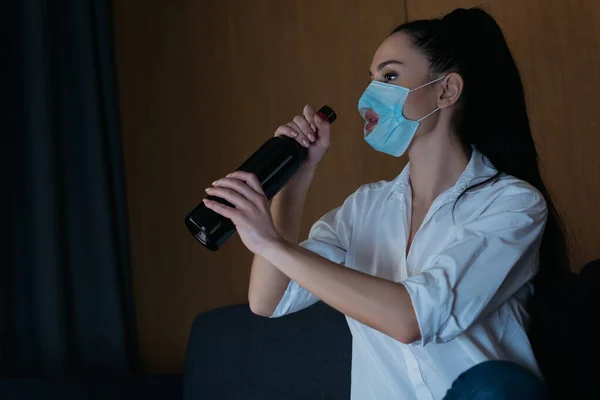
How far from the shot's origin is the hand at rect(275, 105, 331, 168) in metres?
1.12

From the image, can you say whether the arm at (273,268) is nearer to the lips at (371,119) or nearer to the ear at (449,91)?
the lips at (371,119)

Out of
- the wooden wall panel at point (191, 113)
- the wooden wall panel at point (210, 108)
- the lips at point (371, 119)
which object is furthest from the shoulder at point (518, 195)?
the wooden wall panel at point (191, 113)

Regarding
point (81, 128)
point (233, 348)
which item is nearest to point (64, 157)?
point (81, 128)

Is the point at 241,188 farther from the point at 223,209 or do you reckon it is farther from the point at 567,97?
the point at 567,97

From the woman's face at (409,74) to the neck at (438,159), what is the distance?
27 mm

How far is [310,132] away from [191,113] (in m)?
0.93

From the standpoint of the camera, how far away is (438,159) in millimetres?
1249

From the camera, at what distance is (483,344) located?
1.09 m

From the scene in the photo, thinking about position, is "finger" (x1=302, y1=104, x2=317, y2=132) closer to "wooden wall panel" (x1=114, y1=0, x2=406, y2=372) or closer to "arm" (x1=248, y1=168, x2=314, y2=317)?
"arm" (x1=248, y1=168, x2=314, y2=317)

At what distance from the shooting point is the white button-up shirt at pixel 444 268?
97cm

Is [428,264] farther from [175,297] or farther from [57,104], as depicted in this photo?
[57,104]

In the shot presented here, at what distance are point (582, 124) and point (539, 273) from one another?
550mm

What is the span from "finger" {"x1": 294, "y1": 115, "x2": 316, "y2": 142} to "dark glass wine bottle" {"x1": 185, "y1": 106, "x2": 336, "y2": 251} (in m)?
0.02

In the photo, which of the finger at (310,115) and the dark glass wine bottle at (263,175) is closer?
the dark glass wine bottle at (263,175)
